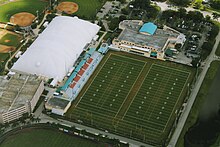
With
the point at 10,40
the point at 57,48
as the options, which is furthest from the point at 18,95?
the point at 10,40

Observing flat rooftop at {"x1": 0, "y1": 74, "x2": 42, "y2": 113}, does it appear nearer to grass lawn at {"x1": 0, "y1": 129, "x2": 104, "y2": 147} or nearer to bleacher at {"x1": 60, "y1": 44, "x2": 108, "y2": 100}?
grass lawn at {"x1": 0, "y1": 129, "x2": 104, "y2": 147}

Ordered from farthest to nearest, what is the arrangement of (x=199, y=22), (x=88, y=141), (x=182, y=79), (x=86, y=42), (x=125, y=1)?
(x=125, y=1)
(x=199, y=22)
(x=86, y=42)
(x=182, y=79)
(x=88, y=141)

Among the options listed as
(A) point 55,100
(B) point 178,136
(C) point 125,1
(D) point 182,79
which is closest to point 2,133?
(A) point 55,100

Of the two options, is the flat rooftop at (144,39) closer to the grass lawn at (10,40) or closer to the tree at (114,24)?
the tree at (114,24)

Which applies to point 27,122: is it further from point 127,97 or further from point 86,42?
point 86,42

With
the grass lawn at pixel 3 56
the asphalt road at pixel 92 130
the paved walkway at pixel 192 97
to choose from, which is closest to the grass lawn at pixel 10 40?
the grass lawn at pixel 3 56

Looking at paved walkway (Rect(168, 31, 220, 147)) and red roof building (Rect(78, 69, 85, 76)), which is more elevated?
red roof building (Rect(78, 69, 85, 76))

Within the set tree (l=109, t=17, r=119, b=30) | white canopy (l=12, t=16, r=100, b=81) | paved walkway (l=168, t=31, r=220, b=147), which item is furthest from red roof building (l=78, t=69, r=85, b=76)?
paved walkway (l=168, t=31, r=220, b=147)
